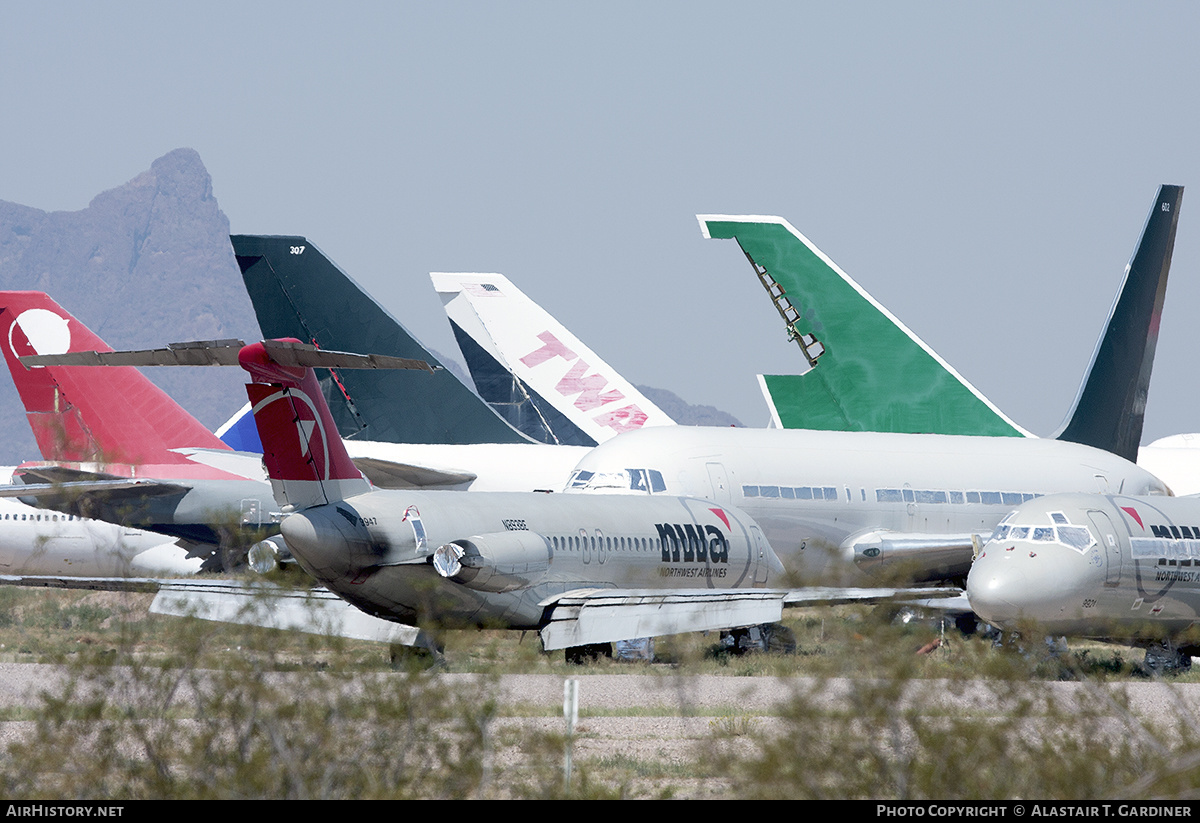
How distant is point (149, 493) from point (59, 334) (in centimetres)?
458

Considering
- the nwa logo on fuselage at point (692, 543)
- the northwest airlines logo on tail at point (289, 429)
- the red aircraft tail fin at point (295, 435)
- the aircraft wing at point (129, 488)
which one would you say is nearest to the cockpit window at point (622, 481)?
the nwa logo on fuselage at point (692, 543)

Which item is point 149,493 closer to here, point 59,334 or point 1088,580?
point 59,334

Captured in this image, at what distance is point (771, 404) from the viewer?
124ft

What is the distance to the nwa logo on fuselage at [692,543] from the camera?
79.9ft

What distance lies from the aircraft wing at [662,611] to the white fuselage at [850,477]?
22.0 ft

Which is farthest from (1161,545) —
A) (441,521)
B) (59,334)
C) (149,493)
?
(59,334)

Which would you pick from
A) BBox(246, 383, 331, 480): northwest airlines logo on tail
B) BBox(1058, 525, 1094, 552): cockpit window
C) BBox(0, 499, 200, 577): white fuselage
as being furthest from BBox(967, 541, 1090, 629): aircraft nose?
BBox(0, 499, 200, 577): white fuselage

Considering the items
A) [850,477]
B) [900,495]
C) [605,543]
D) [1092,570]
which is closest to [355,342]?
[850,477]

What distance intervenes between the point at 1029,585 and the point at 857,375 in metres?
16.8

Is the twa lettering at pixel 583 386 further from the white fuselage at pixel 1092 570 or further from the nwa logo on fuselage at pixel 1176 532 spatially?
the nwa logo on fuselage at pixel 1176 532

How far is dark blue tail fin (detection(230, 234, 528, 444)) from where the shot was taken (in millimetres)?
34656

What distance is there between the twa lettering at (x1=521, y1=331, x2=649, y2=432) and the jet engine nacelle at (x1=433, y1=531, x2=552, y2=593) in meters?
20.1

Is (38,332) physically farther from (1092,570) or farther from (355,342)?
(1092,570)

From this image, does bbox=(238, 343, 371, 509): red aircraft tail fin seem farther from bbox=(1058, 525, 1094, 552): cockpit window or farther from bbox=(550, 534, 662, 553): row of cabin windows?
bbox=(1058, 525, 1094, 552): cockpit window
